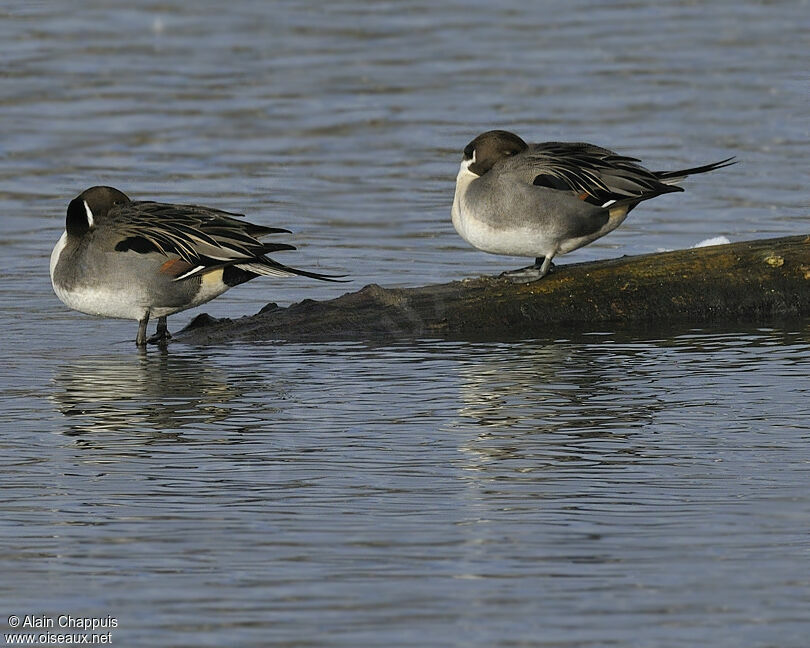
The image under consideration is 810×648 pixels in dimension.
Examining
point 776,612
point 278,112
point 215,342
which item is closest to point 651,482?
point 776,612

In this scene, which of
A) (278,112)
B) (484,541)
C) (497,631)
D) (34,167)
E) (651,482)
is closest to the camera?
(497,631)

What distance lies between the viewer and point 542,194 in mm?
10016

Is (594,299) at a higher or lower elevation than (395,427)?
higher

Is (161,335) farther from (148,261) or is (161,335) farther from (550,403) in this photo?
(550,403)

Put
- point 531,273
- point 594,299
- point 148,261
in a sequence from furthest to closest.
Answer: point 531,273, point 594,299, point 148,261

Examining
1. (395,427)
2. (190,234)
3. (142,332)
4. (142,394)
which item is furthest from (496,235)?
(395,427)

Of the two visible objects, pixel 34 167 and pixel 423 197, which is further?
pixel 34 167

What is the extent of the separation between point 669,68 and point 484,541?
599 inches

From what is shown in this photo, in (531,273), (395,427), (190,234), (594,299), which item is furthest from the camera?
(531,273)

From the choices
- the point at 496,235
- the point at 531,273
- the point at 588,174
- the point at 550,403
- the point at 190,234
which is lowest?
the point at 550,403

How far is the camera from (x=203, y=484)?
6.77 m

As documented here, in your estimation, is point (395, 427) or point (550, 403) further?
point (550, 403)

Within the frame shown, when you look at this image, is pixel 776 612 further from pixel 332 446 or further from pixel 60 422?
pixel 60 422

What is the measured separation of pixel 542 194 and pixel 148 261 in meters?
2.17
